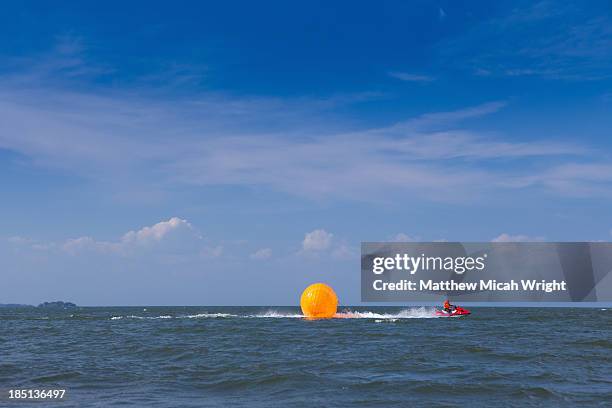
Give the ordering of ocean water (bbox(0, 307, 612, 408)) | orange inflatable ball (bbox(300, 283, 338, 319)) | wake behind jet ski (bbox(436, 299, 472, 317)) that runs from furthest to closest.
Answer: wake behind jet ski (bbox(436, 299, 472, 317)), orange inflatable ball (bbox(300, 283, 338, 319)), ocean water (bbox(0, 307, 612, 408))

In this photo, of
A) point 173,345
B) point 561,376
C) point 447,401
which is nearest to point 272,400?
point 447,401

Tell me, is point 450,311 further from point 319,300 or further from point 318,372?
point 318,372

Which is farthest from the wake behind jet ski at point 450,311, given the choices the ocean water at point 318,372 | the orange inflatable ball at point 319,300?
the ocean water at point 318,372

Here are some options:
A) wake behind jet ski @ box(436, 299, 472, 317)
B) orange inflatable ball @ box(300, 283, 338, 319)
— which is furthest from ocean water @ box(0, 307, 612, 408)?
wake behind jet ski @ box(436, 299, 472, 317)

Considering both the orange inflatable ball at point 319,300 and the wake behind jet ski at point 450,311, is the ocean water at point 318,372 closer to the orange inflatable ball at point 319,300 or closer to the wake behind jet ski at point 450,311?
the orange inflatable ball at point 319,300

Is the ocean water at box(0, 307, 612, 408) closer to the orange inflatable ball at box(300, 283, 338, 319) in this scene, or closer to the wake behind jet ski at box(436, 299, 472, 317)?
the orange inflatable ball at box(300, 283, 338, 319)

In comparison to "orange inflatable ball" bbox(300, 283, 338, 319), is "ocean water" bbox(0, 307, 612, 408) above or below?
below

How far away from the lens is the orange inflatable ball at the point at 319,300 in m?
46.5

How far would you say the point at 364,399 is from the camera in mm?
15156

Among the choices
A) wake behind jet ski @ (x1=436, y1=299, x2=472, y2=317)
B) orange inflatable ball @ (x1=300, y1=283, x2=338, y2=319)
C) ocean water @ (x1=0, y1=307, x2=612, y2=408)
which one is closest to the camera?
ocean water @ (x1=0, y1=307, x2=612, y2=408)

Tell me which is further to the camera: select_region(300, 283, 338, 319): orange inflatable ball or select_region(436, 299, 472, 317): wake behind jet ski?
select_region(436, 299, 472, 317): wake behind jet ski

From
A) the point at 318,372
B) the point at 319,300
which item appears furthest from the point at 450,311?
the point at 318,372

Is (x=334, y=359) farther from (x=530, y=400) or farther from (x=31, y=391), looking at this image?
(x=31, y=391)

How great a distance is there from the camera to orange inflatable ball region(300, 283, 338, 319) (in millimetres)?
46531
